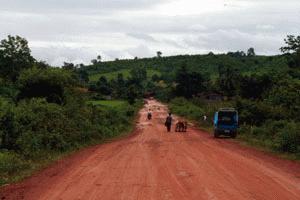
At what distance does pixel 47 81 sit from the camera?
4162cm

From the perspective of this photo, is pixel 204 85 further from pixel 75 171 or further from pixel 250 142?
pixel 75 171

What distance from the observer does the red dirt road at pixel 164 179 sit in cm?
1352

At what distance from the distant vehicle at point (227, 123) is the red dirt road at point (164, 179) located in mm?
16185

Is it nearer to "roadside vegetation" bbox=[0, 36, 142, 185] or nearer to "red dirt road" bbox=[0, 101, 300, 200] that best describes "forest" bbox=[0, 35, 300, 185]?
"roadside vegetation" bbox=[0, 36, 142, 185]

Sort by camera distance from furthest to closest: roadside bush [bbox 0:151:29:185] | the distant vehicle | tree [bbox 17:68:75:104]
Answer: tree [bbox 17:68:75:104], the distant vehicle, roadside bush [bbox 0:151:29:185]

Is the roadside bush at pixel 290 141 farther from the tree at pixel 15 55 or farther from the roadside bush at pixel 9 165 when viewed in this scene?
the tree at pixel 15 55

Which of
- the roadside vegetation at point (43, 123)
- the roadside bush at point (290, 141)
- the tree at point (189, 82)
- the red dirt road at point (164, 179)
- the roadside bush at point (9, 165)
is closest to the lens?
the red dirt road at point (164, 179)

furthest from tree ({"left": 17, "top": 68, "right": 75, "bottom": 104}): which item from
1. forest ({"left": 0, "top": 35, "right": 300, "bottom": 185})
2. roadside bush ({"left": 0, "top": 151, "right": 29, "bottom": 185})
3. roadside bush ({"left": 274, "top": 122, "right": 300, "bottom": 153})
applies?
roadside bush ({"left": 0, "top": 151, "right": 29, "bottom": 185})

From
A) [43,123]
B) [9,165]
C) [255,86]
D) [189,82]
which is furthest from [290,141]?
[189,82]

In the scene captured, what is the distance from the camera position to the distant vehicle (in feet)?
133

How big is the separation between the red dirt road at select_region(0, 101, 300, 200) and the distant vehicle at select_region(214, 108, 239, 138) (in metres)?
16.2

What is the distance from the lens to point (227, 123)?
133 feet

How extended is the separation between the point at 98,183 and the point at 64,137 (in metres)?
14.5

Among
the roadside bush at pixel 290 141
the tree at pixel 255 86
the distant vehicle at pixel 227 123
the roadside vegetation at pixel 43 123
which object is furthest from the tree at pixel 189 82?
the roadside bush at pixel 290 141
